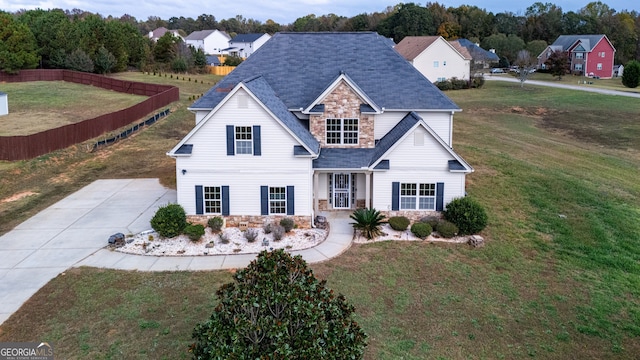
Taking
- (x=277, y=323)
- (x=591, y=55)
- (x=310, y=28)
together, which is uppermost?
(x=310, y=28)

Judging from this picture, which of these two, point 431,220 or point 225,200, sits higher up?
point 225,200

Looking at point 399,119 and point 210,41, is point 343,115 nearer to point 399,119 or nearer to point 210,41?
point 399,119

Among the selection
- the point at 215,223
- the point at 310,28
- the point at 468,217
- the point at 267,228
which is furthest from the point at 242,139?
the point at 310,28

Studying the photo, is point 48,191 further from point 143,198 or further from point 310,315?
point 310,315

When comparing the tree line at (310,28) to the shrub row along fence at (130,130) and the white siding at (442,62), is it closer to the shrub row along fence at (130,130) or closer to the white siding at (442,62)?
the shrub row along fence at (130,130)

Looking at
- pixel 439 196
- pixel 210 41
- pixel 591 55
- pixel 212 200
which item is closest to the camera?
pixel 212 200

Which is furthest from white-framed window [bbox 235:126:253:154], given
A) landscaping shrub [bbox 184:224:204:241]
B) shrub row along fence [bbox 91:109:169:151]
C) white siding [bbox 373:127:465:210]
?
shrub row along fence [bbox 91:109:169:151]

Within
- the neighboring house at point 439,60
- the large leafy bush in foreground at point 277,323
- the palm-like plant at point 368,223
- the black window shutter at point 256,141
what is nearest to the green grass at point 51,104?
the black window shutter at point 256,141
